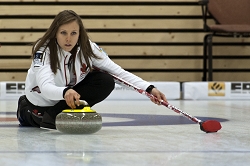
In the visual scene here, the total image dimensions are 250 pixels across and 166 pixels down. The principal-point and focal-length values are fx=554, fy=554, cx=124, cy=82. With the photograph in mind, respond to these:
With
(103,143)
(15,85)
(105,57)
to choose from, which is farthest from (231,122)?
(15,85)

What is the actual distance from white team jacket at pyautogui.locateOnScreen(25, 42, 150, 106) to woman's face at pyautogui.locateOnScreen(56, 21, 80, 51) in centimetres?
7

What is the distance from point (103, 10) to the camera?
6754 mm

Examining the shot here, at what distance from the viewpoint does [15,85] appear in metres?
6.00

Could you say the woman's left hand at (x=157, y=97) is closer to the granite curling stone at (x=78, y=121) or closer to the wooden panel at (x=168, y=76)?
the granite curling stone at (x=78, y=121)

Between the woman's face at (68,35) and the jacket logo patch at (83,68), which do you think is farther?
the jacket logo patch at (83,68)

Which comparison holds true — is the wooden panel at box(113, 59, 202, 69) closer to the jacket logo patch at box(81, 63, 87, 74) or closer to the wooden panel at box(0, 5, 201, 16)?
the wooden panel at box(0, 5, 201, 16)

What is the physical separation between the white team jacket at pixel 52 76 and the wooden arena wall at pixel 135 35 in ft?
12.8

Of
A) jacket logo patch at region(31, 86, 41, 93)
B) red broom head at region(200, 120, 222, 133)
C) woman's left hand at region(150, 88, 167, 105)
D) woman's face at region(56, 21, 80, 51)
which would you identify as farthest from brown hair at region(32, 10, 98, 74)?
red broom head at region(200, 120, 222, 133)

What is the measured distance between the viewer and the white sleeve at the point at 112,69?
112 inches

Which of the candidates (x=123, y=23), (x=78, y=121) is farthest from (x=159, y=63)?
(x=78, y=121)

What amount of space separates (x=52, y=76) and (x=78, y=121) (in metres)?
0.30

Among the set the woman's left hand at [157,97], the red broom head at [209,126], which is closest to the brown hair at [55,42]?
the woman's left hand at [157,97]

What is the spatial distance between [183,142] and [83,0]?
4.67 metres

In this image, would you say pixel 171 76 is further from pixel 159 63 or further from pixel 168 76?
pixel 159 63
